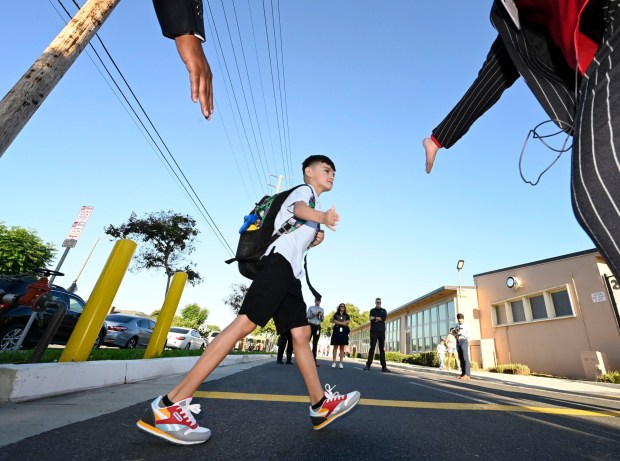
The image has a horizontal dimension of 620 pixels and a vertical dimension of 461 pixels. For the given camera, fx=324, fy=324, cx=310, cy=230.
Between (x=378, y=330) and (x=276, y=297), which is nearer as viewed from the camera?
(x=276, y=297)

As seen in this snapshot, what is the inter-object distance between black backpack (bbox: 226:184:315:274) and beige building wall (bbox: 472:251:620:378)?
13.9 m

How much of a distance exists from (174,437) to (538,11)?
237 centimetres

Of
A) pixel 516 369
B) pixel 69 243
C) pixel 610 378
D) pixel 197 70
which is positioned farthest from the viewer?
pixel 516 369

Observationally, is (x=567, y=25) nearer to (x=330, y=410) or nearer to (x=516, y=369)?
(x=330, y=410)

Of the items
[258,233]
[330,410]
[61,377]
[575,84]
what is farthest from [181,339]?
[575,84]

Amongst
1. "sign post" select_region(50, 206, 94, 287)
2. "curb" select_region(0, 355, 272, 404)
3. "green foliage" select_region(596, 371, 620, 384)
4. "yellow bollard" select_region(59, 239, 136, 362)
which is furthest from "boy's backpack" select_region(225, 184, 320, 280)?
"green foliage" select_region(596, 371, 620, 384)

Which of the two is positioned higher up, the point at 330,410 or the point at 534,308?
the point at 534,308

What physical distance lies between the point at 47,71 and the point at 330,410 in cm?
402

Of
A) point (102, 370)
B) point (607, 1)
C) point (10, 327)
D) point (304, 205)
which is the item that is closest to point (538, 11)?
point (607, 1)

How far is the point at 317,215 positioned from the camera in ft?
6.37

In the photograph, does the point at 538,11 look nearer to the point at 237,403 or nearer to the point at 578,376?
the point at 237,403

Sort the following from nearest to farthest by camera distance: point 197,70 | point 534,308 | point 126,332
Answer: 1. point 197,70
2. point 126,332
3. point 534,308

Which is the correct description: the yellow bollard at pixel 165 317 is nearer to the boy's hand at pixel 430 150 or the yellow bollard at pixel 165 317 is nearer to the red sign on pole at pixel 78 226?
the boy's hand at pixel 430 150

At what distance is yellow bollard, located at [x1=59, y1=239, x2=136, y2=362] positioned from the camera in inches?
124
